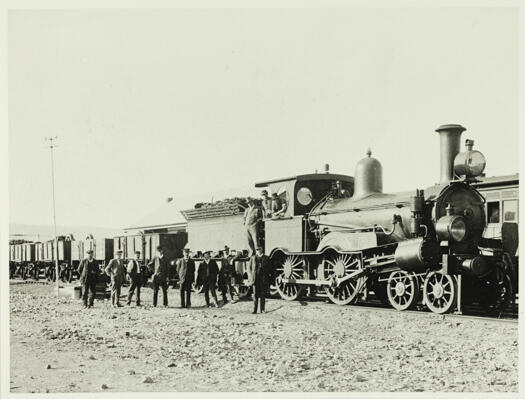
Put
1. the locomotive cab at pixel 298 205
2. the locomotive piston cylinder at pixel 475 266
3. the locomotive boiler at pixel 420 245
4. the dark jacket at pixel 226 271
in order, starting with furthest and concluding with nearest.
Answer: the dark jacket at pixel 226 271
the locomotive cab at pixel 298 205
the locomotive boiler at pixel 420 245
the locomotive piston cylinder at pixel 475 266

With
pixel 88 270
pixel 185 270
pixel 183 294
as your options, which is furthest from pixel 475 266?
pixel 88 270

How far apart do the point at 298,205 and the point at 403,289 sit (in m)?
3.69

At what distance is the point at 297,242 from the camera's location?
546 inches

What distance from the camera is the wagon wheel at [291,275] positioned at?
546 inches

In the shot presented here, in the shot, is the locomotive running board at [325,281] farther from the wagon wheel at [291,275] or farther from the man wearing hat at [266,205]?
the man wearing hat at [266,205]

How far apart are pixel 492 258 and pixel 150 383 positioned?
7.14m

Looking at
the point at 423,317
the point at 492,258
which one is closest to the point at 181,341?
the point at 423,317

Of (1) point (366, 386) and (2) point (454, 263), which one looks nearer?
(1) point (366, 386)

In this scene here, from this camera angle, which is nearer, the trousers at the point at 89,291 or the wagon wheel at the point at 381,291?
the wagon wheel at the point at 381,291

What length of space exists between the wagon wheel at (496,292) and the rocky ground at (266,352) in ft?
5.94

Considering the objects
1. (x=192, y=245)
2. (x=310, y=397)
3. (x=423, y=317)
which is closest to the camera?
(x=310, y=397)

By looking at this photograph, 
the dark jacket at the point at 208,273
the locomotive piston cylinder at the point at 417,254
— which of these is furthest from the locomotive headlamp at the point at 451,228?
the dark jacket at the point at 208,273

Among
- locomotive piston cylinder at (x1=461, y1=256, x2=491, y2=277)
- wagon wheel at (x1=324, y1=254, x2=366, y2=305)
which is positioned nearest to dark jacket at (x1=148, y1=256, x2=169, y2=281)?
wagon wheel at (x1=324, y1=254, x2=366, y2=305)

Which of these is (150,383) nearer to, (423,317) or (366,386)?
(366,386)
